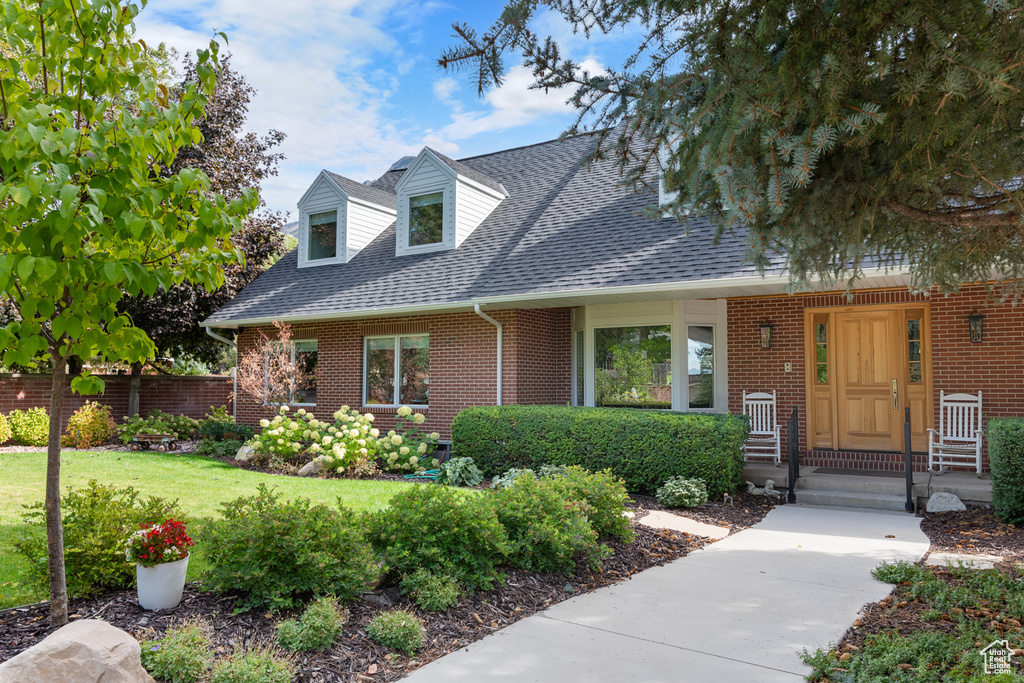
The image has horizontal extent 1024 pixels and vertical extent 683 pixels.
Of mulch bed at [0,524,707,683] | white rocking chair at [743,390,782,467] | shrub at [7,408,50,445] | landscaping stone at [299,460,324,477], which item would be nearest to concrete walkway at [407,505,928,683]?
mulch bed at [0,524,707,683]

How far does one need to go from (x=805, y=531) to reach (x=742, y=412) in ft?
12.6

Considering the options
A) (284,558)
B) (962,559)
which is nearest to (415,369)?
(284,558)

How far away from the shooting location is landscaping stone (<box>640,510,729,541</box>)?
7.02m

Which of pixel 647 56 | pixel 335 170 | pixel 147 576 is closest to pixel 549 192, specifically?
pixel 335 170

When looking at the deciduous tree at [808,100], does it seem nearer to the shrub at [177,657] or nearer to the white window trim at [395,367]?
the shrub at [177,657]

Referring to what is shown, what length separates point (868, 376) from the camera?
10.3 metres

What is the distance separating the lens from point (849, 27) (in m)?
3.21

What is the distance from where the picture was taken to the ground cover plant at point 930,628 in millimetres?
3467

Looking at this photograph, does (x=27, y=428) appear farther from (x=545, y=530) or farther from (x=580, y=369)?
(x=545, y=530)

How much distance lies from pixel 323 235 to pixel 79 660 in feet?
45.2

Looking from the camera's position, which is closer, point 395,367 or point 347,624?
point 347,624

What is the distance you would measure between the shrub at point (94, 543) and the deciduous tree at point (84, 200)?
36 centimetres

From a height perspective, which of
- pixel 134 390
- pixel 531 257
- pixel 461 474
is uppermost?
pixel 531 257

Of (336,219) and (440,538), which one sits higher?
(336,219)
